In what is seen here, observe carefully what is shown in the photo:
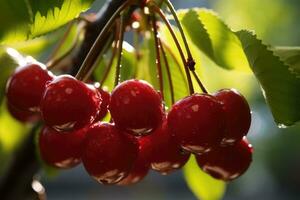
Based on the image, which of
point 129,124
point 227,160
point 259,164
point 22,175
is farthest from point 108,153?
point 259,164

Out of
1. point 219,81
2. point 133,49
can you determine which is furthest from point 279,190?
point 133,49

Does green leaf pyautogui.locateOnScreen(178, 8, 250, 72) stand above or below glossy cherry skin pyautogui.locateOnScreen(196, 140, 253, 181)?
above

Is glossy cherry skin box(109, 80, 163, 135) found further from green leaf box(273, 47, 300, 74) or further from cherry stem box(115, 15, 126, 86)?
green leaf box(273, 47, 300, 74)

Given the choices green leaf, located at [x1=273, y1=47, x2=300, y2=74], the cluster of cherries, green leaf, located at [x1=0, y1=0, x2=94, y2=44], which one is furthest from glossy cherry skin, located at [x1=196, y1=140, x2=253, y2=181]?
green leaf, located at [x1=0, y1=0, x2=94, y2=44]

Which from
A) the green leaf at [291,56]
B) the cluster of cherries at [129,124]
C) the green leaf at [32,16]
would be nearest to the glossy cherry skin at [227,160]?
the cluster of cherries at [129,124]

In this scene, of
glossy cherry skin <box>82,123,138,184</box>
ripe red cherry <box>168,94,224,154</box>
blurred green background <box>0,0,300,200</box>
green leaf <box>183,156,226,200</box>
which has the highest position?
ripe red cherry <box>168,94,224,154</box>

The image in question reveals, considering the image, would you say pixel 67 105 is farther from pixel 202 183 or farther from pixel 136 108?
pixel 202 183

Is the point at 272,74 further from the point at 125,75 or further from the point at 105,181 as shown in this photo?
the point at 125,75
